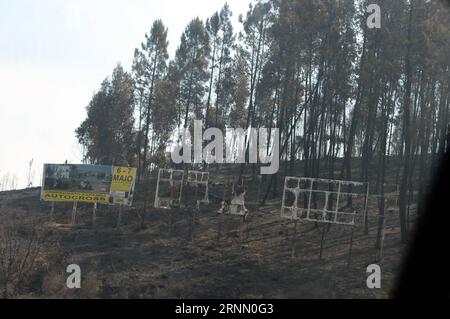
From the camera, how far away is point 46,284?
1708cm

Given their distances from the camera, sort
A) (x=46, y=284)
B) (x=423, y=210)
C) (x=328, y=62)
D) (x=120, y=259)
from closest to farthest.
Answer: (x=46, y=284), (x=120, y=259), (x=423, y=210), (x=328, y=62)

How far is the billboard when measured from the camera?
26.4 m

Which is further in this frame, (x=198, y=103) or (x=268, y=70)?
(x=198, y=103)

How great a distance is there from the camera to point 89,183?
27.1 m

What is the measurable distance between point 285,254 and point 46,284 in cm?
917

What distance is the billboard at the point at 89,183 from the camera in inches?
1038

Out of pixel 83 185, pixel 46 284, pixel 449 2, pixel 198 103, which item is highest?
pixel 449 2

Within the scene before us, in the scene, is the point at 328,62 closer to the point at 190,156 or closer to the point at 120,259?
the point at 120,259
